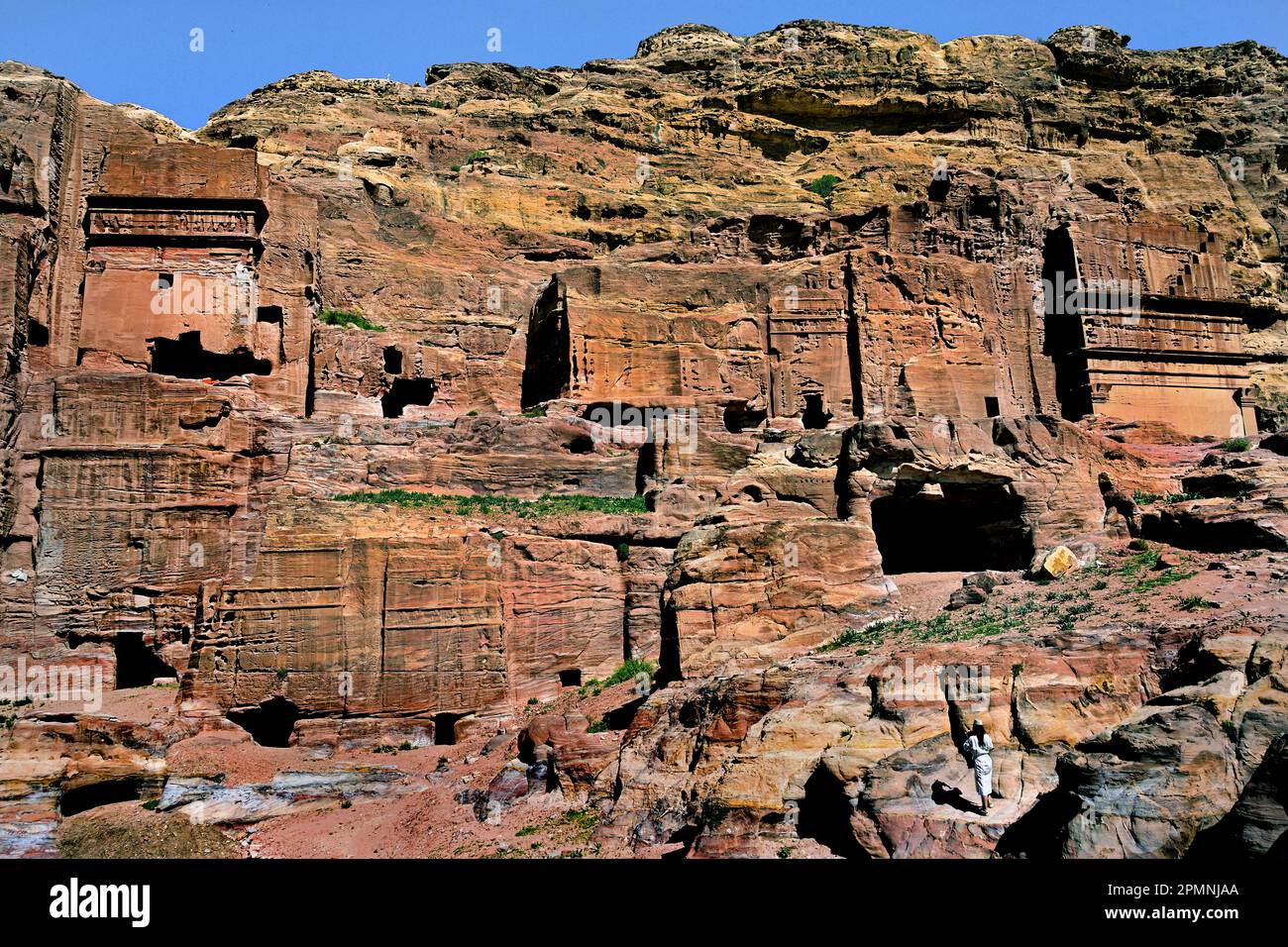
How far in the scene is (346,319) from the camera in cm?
3033

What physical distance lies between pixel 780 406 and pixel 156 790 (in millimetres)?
19706

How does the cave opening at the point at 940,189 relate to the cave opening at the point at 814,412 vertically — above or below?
above

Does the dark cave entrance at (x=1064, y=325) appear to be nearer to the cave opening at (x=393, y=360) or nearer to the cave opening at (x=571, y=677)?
the cave opening at (x=571, y=677)

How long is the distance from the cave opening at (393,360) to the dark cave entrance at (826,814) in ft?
66.6

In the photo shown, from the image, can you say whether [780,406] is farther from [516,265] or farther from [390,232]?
[390,232]

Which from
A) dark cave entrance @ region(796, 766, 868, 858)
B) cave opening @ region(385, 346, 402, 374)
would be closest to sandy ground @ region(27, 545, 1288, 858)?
dark cave entrance @ region(796, 766, 868, 858)

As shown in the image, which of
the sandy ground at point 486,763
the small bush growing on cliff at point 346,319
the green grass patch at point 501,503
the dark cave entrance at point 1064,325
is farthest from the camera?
the dark cave entrance at point 1064,325

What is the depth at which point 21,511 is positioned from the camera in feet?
72.2

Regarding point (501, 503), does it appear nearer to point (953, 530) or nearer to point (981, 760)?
point (953, 530)

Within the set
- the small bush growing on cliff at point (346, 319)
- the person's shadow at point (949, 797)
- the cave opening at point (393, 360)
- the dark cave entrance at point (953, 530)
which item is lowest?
the person's shadow at point (949, 797)

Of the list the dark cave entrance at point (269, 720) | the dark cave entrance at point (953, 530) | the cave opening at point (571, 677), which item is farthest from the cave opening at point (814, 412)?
the dark cave entrance at point (269, 720)

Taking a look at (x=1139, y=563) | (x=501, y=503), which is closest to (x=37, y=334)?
(x=501, y=503)

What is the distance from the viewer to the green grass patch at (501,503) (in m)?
21.5

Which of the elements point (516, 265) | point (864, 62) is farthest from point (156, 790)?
point (864, 62)
